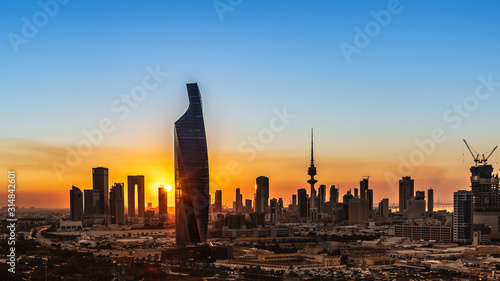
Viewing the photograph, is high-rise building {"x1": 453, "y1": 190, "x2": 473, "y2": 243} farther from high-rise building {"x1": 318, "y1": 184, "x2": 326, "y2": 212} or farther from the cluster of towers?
high-rise building {"x1": 318, "y1": 184, "x2": 326, "y2": 212}

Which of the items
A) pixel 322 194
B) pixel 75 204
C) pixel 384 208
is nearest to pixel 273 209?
pixel 384 208

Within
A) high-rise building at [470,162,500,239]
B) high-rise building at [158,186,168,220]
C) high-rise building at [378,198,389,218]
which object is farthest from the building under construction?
high-rise building at [158,186,168,220]

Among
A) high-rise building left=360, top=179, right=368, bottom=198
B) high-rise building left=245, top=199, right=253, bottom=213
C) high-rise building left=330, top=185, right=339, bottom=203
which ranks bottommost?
high-rise building left=245, top=199, right=253, bottom=213

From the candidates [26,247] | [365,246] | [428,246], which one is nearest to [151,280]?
[26,247]

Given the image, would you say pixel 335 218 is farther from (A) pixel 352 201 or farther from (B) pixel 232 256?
(B) pixel 232 256

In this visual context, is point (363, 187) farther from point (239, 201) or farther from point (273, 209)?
point (239, 201)
